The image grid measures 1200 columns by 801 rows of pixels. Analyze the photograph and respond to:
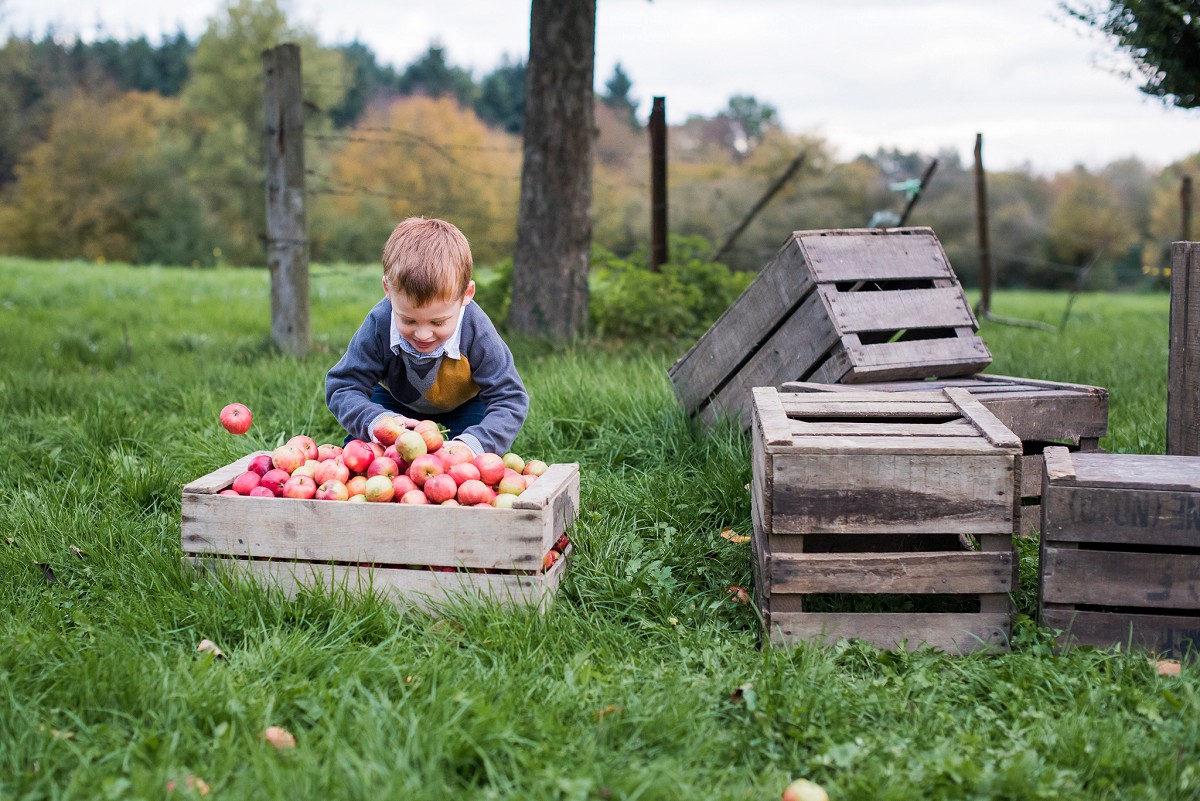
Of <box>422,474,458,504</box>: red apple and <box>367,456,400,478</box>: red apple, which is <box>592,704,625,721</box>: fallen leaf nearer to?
<box>422,474,458,504</box>: red apple

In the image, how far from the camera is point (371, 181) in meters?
41.1

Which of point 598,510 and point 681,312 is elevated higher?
point 681,312

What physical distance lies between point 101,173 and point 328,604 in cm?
4000

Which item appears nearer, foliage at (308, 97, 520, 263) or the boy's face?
the boy's face

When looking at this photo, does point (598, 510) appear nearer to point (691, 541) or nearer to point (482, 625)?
point (691, 541)

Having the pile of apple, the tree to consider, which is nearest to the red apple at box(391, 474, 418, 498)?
the pile of apple

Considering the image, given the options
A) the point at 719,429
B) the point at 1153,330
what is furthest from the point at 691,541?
the point at 1153,330

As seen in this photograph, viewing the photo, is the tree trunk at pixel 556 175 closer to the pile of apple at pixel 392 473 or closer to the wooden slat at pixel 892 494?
the pile of apple at pixel 392 473

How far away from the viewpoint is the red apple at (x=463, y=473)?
289 centimetres

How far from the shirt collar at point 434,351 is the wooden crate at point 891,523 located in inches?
47.6

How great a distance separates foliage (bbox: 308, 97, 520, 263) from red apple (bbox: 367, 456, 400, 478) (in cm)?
2370

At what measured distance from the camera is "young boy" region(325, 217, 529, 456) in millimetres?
3023

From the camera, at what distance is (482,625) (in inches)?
102

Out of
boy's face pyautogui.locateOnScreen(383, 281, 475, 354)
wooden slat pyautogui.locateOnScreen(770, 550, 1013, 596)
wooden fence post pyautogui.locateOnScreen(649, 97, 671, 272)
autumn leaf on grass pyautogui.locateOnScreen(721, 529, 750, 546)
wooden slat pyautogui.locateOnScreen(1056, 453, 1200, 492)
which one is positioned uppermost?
wooden fence post pyautogui.locateOnScreen(649, 97, 671, 272)
